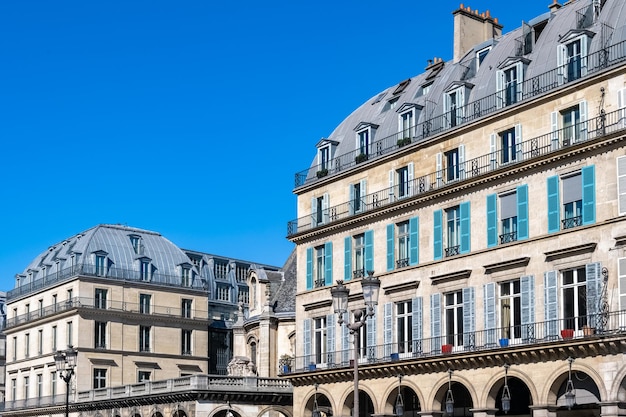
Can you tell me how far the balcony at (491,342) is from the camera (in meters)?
43.2

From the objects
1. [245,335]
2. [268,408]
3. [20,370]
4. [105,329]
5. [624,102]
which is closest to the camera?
[624,102]

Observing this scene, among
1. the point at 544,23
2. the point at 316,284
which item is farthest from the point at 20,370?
the point at 544,23

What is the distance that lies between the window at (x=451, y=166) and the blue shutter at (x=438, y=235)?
1.53 metres

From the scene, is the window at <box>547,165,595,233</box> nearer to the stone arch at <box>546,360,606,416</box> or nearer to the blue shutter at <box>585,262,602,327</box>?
the blue shutter at <box>585,262,602,327</box>

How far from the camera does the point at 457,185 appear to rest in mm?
51594

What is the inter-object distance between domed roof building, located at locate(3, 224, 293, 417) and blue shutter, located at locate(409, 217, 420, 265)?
2841cm

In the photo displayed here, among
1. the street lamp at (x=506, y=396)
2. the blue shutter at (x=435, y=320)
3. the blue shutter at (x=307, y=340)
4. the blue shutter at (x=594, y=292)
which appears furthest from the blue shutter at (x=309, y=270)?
the blue shutter at (x=594, y=292)

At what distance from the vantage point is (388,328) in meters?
55.1

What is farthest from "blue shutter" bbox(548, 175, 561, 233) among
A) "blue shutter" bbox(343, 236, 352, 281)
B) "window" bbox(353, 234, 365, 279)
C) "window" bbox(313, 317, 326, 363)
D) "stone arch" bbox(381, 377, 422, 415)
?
"window" bbox(313, 317, 326, 363)

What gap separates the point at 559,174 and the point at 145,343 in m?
53.2

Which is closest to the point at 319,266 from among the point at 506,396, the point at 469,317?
the point at 469,317

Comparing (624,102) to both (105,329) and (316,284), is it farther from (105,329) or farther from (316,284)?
(105,329)

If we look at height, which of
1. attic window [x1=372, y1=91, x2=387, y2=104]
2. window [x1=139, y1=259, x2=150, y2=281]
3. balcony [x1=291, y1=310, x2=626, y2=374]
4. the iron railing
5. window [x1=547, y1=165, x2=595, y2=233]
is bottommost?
balcony [x1=291, y1=310, x2=626, y2=374]

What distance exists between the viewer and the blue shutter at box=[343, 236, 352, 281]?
5816 centimetres
